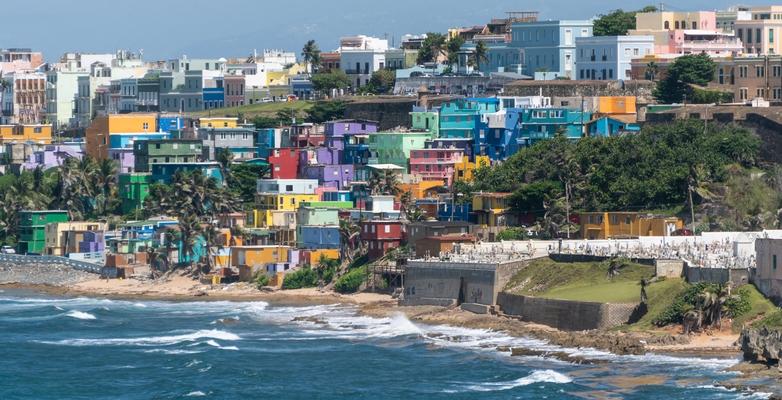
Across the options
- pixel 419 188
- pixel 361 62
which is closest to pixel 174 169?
pixel 419 188

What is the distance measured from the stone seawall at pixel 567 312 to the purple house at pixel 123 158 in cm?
5140

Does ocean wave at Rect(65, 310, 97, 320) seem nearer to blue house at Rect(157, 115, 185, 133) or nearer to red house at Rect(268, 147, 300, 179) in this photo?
red house at Rect(268, 147, 300, 179)

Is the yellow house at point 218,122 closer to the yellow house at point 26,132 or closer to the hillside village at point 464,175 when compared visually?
the hillside village at point 464,175

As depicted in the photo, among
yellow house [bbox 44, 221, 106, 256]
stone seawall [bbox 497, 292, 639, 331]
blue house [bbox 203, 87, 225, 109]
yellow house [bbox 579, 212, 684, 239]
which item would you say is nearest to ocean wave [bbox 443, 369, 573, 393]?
stone seawall [bbox 497, 292, 639, 331]

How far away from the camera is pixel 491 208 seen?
9725 cm

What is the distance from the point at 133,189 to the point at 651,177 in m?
36.9

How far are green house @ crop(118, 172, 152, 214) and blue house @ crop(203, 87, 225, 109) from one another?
30.4 meters

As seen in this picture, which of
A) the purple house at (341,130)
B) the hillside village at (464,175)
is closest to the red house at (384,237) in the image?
the hillside village at (464,175)

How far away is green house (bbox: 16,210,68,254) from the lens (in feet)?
375

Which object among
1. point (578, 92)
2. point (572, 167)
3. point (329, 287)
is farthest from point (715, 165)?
point (578, 92)

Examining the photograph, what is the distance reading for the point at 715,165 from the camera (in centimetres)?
9319

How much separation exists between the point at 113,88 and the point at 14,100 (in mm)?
13512

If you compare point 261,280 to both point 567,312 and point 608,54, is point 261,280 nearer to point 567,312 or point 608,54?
point 567,312

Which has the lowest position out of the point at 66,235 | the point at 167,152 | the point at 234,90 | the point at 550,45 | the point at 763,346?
the point at 763,346
